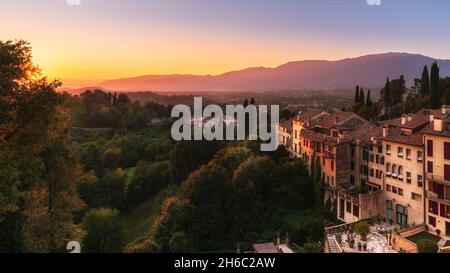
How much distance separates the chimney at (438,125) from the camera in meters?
20.0

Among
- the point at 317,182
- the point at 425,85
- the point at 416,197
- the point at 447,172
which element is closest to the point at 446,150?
the point at 447,172

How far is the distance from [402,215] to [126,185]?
22.8m

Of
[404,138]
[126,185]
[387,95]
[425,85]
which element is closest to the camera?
[404,138]

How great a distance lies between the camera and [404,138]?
2261cm

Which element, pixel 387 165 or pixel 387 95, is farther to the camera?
pixel 387 95

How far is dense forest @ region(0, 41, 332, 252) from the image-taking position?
11172 millimetres

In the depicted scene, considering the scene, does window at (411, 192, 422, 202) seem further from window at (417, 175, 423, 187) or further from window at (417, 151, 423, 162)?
window at (417, 151, 423, 162)

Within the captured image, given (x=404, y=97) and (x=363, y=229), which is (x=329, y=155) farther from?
(x=404, y=97)

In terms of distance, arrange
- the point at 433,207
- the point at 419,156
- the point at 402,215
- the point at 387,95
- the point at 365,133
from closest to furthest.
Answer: the point at 433,207, the point at 419,156, the point at 402,215, the point at 365,133, the point at 387,95

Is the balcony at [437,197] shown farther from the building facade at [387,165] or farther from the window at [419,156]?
the window at [419,156]

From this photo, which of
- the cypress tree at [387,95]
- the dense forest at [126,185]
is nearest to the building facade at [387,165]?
the dense forest at [126,185]
